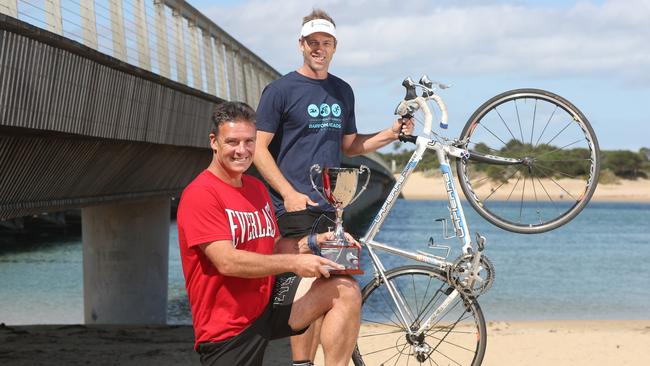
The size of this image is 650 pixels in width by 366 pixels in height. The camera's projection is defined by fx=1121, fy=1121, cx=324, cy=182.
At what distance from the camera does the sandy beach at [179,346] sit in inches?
406

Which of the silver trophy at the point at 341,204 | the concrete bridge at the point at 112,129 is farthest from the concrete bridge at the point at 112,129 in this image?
the silver trophy at the point at 341,204

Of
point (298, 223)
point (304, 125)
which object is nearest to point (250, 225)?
point (298, 223)

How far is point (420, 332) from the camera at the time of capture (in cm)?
664

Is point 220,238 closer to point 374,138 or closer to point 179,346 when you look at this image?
point 374,138

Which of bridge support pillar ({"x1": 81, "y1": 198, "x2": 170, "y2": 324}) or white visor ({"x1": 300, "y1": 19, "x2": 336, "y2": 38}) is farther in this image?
bridge support pillar ({"x1": 81, "y1": 198, "x2": 170, "y2": 324})

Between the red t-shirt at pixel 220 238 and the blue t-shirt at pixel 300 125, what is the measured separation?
121cm

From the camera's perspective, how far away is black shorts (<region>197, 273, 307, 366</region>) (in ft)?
15.1

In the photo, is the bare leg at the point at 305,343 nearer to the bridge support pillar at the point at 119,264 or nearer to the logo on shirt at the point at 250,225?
the logo on shirt at the point at 250,225

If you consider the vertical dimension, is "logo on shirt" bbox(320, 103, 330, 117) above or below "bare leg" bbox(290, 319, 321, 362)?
above

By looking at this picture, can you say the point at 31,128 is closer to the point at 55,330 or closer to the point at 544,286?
the point at 55,330

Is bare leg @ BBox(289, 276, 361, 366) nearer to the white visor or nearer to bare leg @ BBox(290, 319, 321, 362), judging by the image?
bare leg @ BBox(290, 319, 321, 362)

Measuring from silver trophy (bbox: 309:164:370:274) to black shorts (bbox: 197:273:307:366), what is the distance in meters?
0.23

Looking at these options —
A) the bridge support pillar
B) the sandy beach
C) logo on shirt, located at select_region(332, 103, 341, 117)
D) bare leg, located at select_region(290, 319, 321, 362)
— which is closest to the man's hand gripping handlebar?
logo on shirt, located at select_region(332, 103, 341, 117)

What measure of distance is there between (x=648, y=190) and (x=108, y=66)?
447ft
